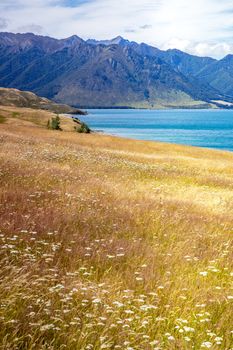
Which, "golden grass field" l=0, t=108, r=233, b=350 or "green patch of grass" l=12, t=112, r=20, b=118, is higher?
"green patch of grass" l=12, t=112, r=20, b=118

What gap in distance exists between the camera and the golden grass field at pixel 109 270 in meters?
5.29

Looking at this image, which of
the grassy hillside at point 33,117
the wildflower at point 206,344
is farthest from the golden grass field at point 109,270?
the grassy hillside at point 33,117

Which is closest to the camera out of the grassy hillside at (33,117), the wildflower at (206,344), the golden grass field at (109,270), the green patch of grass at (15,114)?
the wildflower at (206,344)

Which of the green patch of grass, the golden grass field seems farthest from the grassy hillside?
the golden grass field

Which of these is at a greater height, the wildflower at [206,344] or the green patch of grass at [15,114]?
the green patch of grass at [15,114]

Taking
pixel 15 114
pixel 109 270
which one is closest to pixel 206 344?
pixel 109 270

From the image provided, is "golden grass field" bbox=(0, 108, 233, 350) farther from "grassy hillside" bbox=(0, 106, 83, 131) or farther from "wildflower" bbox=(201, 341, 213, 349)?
"grassy hillside" bbox=(0, 106, 83, 131)

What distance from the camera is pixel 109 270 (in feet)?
26.2

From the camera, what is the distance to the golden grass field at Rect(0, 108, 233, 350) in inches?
208

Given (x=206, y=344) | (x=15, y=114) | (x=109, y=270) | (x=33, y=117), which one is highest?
(x=15, y=114)

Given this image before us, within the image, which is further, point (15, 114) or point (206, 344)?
point (15, 114)

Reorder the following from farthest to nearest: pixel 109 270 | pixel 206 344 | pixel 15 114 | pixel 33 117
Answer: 1. pixel 15 114
2. pixel 33 117
3. pixel 109 270
4. pixel 206 344

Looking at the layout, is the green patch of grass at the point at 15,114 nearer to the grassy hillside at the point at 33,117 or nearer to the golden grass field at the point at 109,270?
the grassy hillside at the point at 33,117

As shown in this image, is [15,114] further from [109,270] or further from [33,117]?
[109,270]
